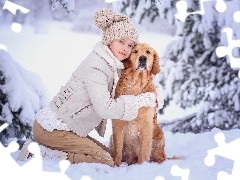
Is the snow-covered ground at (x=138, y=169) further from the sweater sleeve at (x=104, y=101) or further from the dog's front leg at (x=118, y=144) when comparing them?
the sweater sleeve at (x=104, y=101)

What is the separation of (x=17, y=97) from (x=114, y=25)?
4.21ft

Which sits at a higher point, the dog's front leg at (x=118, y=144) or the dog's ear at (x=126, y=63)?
the dog's ear at (x=126, y=63)

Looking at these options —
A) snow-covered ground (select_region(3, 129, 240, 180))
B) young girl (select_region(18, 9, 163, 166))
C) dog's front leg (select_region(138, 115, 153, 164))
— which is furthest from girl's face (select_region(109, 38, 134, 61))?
snow-covered ground (select_region(3, 129, 240, 180))

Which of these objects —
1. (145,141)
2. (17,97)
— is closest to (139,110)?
(145,141)

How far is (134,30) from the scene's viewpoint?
2.14m

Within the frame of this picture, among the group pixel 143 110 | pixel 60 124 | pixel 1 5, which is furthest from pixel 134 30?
pixel 1 5

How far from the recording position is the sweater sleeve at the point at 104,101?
1976 millimetres

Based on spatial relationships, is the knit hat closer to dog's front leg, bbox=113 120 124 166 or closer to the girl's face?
the girl's face

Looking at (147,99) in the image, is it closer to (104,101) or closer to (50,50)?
(104,101)

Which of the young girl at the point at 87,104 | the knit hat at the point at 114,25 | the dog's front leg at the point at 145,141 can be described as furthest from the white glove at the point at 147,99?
the knit hat at the point at 114,25

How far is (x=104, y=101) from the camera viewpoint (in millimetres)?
1972

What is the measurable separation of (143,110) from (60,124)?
565 millimetres

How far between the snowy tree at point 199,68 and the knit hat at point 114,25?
137cm

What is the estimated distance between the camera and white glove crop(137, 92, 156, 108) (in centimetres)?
210
